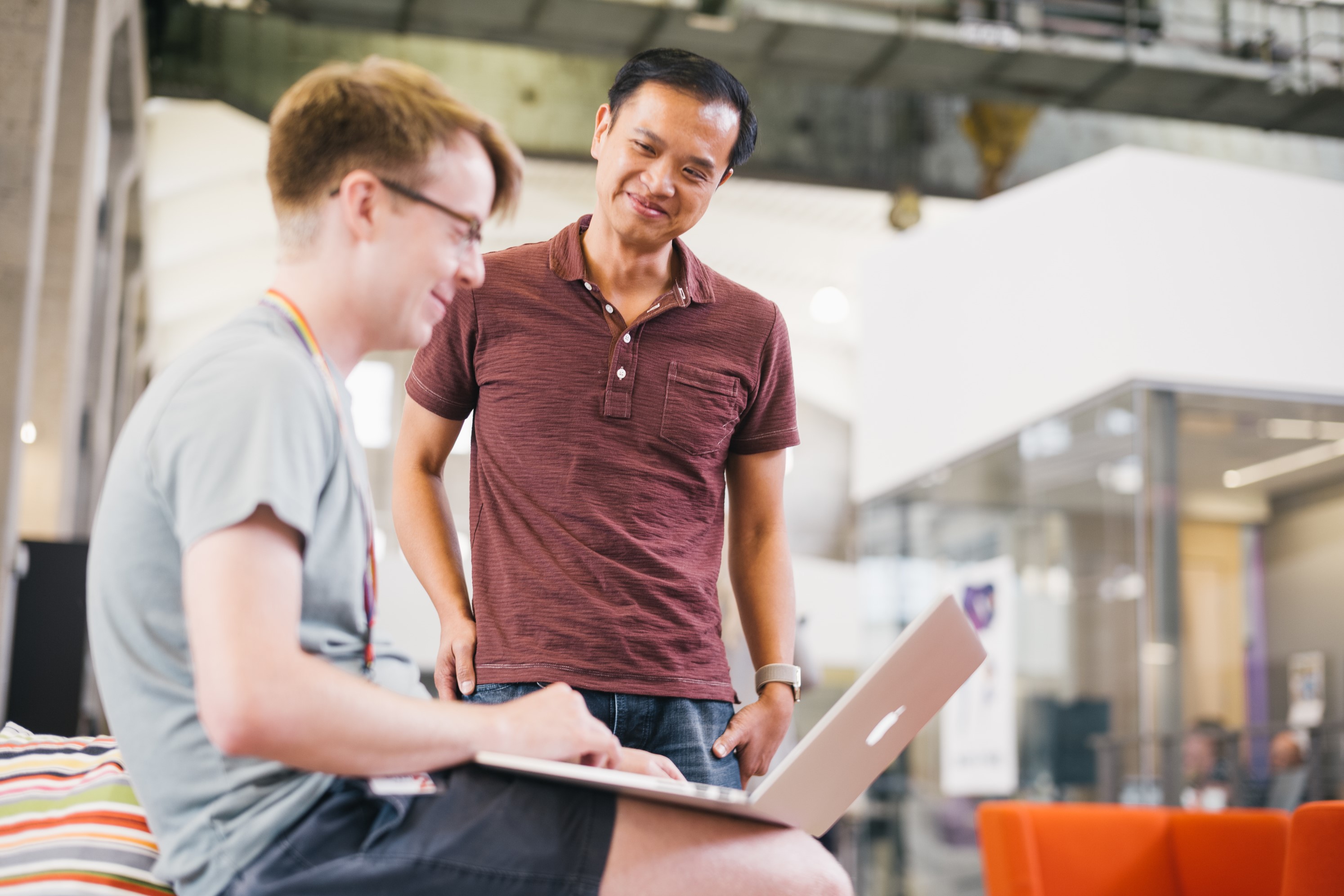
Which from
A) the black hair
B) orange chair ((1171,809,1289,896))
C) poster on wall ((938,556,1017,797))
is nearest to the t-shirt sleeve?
the black hair

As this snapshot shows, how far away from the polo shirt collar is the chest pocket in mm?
133

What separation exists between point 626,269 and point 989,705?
20.1 feet

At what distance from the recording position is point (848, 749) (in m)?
1.29

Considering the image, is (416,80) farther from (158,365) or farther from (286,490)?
(158,365)

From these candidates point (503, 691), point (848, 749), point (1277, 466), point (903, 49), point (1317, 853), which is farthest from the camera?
point (903, 49)

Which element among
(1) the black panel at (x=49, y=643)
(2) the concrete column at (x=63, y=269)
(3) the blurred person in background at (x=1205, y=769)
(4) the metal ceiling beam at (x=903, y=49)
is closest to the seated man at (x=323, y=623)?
(1) the black panel at (x=49, y=643)

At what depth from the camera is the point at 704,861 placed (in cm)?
115

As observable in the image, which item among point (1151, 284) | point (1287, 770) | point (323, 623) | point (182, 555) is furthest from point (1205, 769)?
point (182, 555)

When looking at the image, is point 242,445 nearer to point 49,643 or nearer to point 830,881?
point 830,881

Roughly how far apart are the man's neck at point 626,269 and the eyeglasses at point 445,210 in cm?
69

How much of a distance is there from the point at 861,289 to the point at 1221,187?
2.99m

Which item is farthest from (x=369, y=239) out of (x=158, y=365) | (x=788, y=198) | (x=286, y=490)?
(x=158, y=365)

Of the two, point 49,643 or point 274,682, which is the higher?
point 274,682

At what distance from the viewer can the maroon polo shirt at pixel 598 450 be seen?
1764mm
